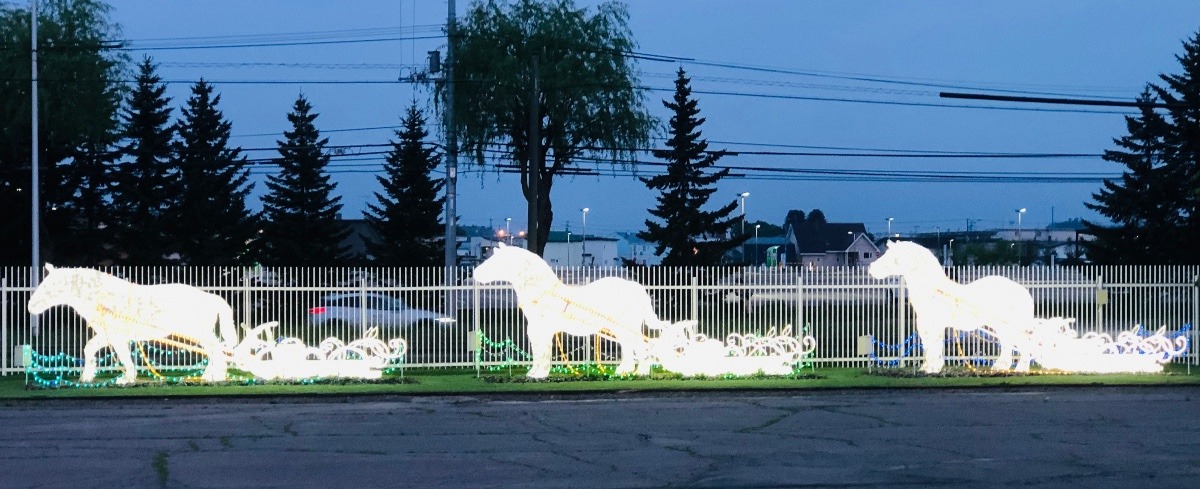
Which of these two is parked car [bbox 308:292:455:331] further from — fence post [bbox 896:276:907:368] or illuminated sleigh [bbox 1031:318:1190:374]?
illuminated sleigh [bbox 1031:318:1190:374]

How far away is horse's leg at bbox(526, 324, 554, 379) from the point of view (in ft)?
75.0

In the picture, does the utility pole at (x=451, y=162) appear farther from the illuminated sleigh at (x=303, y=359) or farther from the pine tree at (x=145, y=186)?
the pine tree at (x=145, y=186)

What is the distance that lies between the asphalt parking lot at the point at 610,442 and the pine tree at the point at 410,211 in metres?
38.2

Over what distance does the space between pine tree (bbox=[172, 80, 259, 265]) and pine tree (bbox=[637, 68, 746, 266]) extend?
52.4ft

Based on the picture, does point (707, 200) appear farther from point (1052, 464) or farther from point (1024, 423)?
point (1052, 464)

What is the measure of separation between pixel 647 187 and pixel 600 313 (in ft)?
91.3

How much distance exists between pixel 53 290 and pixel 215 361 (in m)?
2.59

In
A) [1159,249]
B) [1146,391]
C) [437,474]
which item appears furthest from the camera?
[1159,249]

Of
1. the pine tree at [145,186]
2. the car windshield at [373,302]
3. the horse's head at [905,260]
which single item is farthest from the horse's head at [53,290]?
the pine tree at [145,186]

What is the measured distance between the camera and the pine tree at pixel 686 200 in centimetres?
4934

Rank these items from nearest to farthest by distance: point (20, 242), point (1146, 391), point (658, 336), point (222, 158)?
point (1146, 391) < point (658, 336) < point (20, 242) < point (222, 158)

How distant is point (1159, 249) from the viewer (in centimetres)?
5012

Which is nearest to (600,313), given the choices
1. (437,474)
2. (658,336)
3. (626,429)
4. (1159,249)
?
(658,336)

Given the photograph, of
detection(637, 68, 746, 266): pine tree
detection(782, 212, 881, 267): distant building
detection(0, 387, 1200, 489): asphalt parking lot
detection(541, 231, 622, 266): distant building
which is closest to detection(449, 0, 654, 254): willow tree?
detection(637, 68, 746, 266): pine tree
